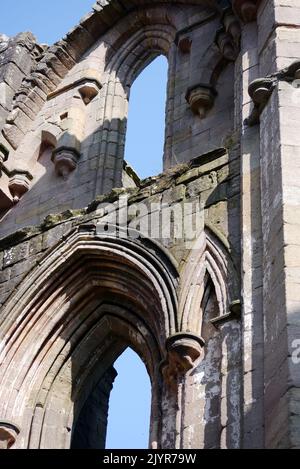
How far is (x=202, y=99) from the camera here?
47.5 ft

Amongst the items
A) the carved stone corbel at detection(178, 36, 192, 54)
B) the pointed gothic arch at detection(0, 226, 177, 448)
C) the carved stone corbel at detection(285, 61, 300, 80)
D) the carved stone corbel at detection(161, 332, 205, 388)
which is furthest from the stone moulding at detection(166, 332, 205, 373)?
the carved stone corbel at detection(178, 36, 192, 54)

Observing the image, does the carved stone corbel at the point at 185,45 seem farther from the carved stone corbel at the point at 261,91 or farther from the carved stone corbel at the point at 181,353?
the carved stone corbel at the point at 181,353

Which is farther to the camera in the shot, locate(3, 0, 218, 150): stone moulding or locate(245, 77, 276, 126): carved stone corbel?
locate(3, 0, 218, 150): stone moulding

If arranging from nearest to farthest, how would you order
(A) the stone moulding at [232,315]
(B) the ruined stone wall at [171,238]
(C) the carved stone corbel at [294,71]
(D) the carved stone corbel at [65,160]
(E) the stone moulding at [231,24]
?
(B) the ruined stone wall at [171,238], (A) the stone moulding at [232,315], (C) the carved stone corbel at [294,71], (E) the stone moulding at [231,24], (D) the carved stone corbel at [65,160]

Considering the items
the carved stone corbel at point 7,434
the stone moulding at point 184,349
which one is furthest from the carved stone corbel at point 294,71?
the carved stone corbel at point 7,434

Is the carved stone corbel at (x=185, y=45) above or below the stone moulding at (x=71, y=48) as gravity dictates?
below

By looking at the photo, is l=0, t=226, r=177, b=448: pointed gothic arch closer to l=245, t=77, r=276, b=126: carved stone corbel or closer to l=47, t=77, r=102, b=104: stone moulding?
l=245, t=77, r=276, b=126: carved stone corbel

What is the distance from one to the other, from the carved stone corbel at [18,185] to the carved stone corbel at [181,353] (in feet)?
17.7

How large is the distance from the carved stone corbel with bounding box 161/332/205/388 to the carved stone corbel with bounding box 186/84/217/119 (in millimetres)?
4352

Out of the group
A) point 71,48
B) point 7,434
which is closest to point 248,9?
point 71,48

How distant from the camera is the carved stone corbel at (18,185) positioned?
15664 mm

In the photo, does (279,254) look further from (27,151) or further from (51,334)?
(27,151)

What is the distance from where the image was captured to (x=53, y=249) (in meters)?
12.8

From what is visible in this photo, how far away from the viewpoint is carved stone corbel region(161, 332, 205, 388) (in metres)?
10.7
